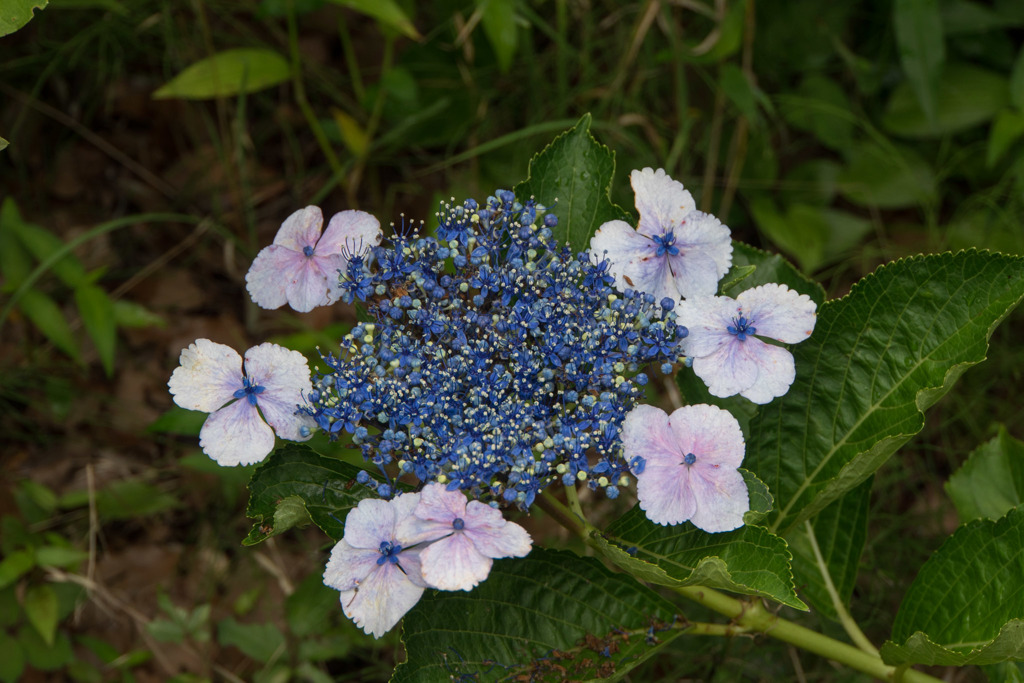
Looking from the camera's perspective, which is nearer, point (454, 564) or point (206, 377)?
point (454, 564)

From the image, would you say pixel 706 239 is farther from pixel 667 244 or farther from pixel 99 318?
pixel 99 318

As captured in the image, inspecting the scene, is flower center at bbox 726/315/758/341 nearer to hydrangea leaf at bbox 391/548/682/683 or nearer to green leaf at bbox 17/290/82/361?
hydrangea leaf at bbox 391/548/682/683

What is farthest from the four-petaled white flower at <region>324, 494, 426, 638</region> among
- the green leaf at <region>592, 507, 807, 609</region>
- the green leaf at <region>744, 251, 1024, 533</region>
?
the green leaf at <region>744, 251, 1024, 533</region>

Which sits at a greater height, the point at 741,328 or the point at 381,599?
the point at 741,328

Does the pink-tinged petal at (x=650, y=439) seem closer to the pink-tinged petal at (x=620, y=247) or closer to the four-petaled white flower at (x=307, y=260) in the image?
the pink-tinged petal at (x=620, y=247)

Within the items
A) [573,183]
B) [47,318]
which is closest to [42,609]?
[47,318]

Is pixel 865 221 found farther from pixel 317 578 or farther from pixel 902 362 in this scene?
pixel 317 578

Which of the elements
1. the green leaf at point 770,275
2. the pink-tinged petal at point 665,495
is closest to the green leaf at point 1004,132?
the green leaf at point 770,275
